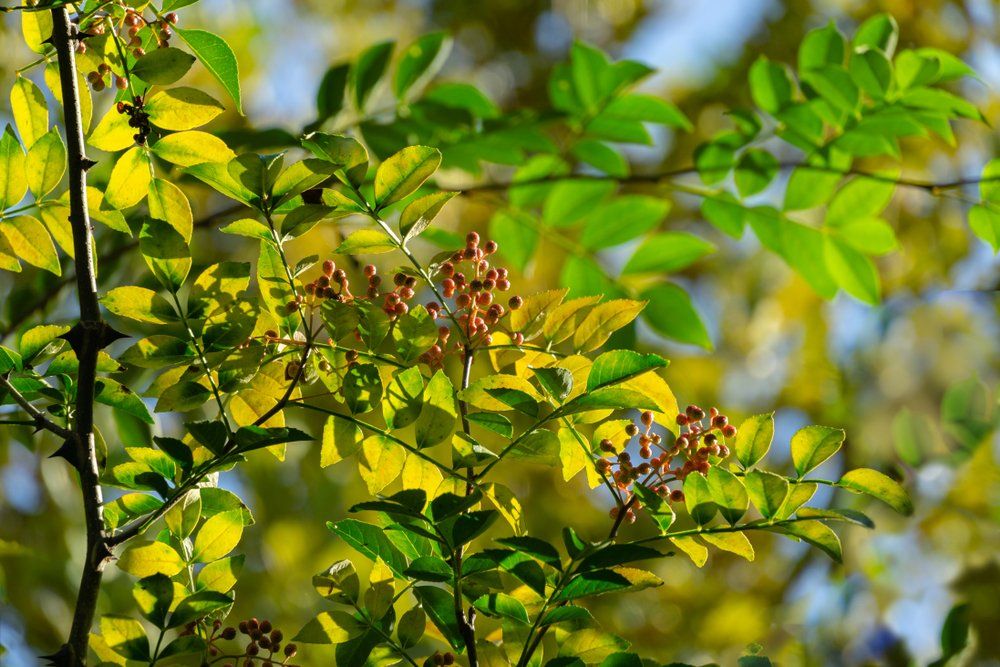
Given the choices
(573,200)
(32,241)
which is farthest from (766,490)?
(573,200)

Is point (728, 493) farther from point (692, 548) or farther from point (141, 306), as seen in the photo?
point (141, 306)

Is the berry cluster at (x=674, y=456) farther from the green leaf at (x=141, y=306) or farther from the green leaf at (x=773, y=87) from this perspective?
the green leaf at (x=773, y=87)

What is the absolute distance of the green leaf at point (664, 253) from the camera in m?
1.15

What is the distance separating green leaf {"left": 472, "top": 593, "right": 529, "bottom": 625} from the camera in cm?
53

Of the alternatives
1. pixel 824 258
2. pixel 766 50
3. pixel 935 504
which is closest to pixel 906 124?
pixel 824 258

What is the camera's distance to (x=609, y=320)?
592 millimetres

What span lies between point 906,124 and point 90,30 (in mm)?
779

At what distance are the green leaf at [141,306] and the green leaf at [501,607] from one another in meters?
0.24

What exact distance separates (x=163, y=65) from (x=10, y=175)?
0.14 meters

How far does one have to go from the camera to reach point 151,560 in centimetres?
58

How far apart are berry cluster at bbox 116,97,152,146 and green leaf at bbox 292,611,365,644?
0.30 metres

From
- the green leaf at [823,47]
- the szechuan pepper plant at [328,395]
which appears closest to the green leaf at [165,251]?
the szechuan pepper plant at [328,395]

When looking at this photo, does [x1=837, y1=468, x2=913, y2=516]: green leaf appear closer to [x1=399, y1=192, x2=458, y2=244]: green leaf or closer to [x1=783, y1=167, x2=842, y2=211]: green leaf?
[x1=399, y1=192, x2=458, y2=244]: green leaf

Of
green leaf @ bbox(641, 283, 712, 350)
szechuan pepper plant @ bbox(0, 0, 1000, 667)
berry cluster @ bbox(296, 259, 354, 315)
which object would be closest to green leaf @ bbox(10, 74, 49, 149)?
szechuan pepper plant @ bbox(0, 0, 1000, 667)
